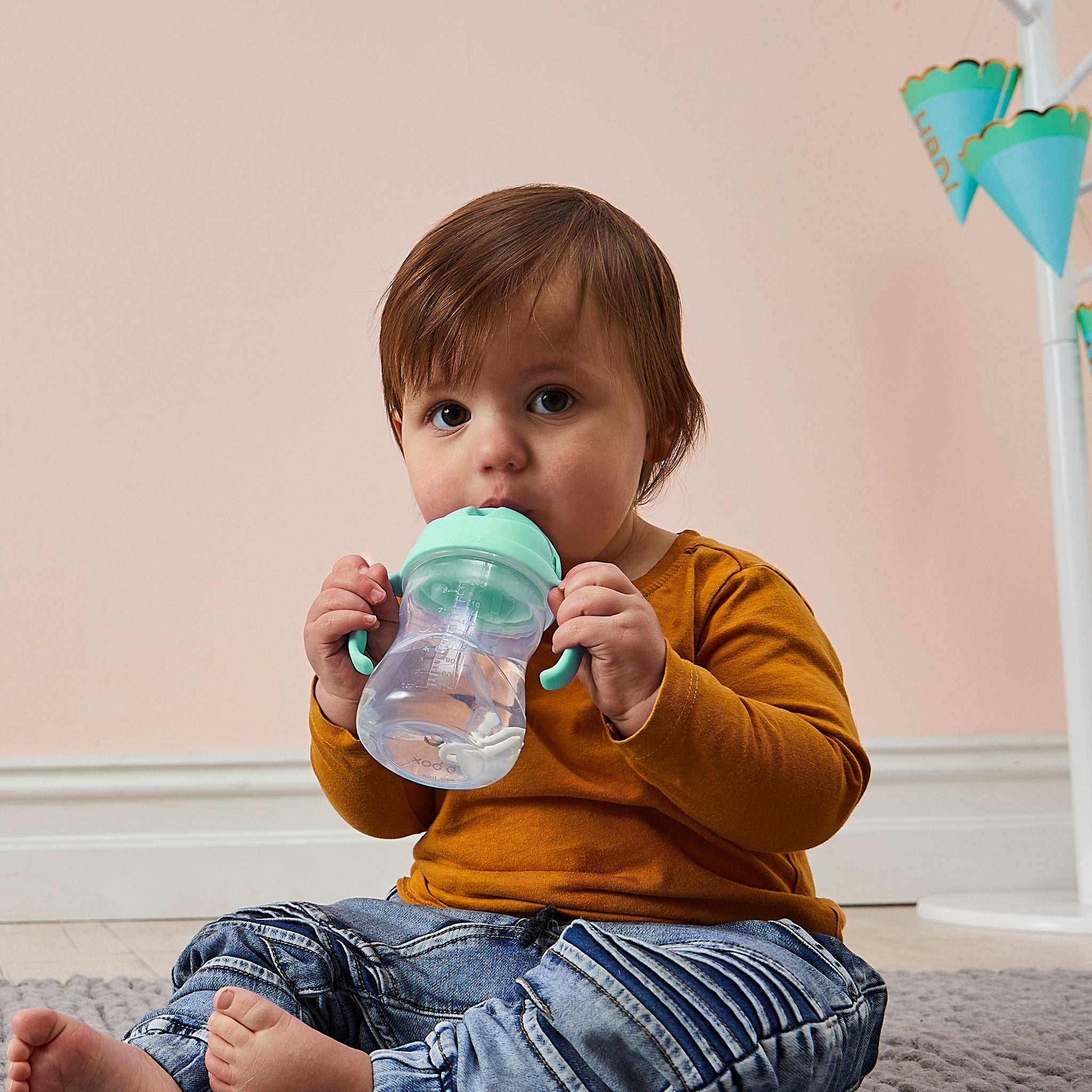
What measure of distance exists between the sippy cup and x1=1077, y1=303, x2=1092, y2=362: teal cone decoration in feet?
2.93

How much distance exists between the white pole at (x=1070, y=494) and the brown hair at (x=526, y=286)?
687 mm

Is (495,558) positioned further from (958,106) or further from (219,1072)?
(958,106)

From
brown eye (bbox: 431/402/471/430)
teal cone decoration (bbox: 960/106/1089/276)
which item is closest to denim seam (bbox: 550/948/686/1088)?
brown eye (bbox: 431/402/471/430)

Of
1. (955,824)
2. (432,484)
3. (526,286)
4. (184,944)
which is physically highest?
(526,286)

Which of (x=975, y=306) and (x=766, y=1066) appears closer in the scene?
(x=766, y=1066)

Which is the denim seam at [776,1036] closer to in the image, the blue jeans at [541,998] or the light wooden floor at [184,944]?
the blue jeans at [541,998]

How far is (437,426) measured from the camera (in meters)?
0.68

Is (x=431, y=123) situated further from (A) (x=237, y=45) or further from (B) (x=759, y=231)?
(B) (x=759, y=231)

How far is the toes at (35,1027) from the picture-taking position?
47cm

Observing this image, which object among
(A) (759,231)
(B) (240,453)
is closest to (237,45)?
(B) (240,453)

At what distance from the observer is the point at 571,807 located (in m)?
0.67

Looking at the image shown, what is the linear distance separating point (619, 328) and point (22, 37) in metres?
1.07

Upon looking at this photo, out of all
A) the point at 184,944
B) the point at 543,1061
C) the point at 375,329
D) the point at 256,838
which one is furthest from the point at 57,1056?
the point at 375,329

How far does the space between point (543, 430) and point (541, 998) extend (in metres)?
0.30
